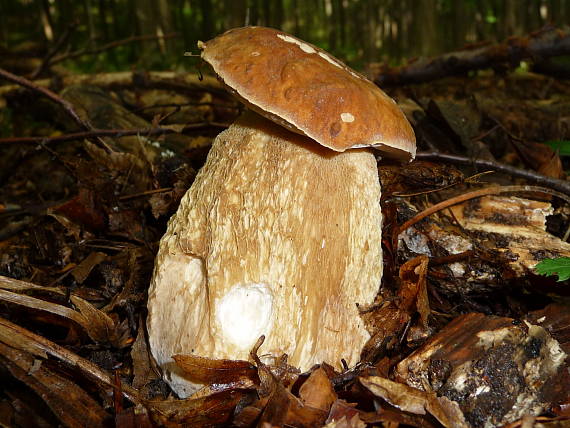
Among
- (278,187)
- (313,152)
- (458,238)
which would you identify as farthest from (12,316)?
(458,238)

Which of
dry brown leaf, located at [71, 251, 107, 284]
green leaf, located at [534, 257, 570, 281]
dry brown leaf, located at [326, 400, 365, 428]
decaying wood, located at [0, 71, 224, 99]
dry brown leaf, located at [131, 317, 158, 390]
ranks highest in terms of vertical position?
decaying wood, located at [0, 71, 224, 99]

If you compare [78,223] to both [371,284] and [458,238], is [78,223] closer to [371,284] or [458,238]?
[371,284]

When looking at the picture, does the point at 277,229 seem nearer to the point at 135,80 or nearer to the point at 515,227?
the point at 515,227

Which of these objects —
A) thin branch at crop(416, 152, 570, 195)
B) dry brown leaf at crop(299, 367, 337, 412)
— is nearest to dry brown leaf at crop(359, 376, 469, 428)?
dry brown leaf at crop(299, 367, 337, 412)

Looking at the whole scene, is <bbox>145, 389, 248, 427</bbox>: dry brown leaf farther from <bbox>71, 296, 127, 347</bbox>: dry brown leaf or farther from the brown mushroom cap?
the brown mushroom cap

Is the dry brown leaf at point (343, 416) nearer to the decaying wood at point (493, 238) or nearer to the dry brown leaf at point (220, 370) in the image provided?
the dry brown leaf at point (220, 370)

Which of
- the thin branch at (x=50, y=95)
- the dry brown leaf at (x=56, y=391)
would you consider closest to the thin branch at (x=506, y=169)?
the dry brown leaf at (x=56, y=391)
